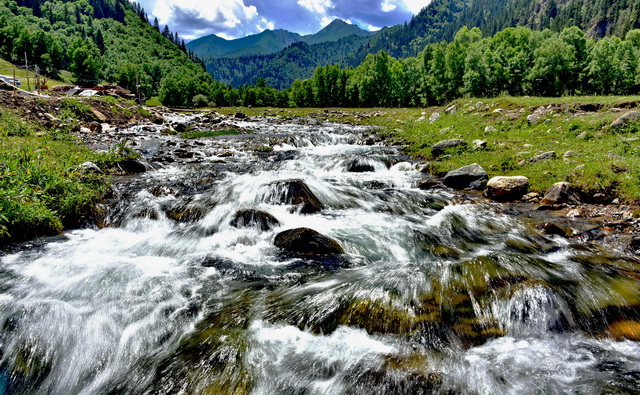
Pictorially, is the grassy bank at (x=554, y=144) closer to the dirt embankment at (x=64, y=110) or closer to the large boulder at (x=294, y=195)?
the large boulder at (x=294, y=195)

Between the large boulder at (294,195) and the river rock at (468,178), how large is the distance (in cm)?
698

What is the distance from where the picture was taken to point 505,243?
9477 millimetres

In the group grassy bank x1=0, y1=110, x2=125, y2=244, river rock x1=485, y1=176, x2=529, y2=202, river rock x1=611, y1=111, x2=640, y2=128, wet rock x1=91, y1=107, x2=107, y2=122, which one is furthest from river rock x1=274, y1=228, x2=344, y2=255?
wet rock x1=91, y1=107, x2=107, y2=122

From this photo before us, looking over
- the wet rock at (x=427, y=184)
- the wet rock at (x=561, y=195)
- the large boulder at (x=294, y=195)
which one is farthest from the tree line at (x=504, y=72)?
the large boulder at (x=294, y=195)

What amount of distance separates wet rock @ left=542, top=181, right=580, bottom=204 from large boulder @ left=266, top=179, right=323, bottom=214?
889 centimetres

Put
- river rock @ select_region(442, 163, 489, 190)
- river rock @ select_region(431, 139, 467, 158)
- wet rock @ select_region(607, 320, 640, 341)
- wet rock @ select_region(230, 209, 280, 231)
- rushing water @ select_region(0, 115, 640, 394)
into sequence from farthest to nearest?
river rock @ select_region(431, 139, 467, 158) → river rock @ select_region(442, 163, 489, 190) → wet rock @ select_region(230, 209, 280, 231) → wet rock @ select_region(607, 320, 640, 341) → rushing water @ select_region(0, 115, 640, 394)

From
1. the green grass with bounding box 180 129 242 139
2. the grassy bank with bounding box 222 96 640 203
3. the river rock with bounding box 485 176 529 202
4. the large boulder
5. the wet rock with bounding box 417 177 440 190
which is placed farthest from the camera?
the green grass with bounding box 180 129 242 139

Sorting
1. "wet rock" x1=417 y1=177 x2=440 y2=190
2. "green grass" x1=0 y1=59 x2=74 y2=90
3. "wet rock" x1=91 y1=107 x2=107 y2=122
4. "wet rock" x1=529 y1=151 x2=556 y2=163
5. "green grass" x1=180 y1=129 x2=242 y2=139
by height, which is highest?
"green grass" x1=0 y1=59 x2=74 y2=90

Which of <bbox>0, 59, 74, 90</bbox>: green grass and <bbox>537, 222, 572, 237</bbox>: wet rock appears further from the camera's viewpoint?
<bbox>0, 59, 74, 90</bbox>: green grass

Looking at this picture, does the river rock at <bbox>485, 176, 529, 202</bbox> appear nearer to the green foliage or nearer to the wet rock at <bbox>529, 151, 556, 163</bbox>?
the wet rock at <bbox>529, 151, 556, 163</bbox>

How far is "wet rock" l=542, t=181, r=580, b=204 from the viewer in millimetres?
12094

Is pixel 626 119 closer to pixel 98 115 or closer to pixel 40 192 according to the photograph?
pixel 40 192

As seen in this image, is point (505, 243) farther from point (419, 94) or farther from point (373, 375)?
point (419, 94)

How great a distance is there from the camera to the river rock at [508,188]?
13320 mm
